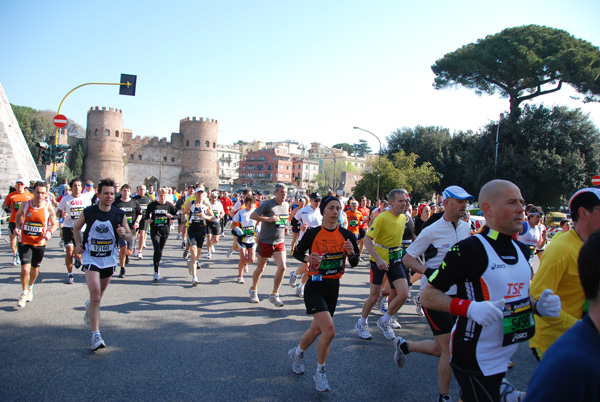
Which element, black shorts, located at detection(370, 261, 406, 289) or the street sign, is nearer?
black shorts, located at detection(370, 261, 406, 289)

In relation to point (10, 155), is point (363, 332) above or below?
below

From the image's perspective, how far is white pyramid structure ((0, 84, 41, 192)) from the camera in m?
22.1

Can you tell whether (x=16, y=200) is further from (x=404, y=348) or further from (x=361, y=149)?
(x=361, y=149)

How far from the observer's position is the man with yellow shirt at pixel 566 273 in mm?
2662

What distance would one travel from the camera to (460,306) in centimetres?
243

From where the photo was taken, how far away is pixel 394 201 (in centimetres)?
585

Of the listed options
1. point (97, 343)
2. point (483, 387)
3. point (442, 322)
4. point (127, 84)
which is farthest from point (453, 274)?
point (127, 84)

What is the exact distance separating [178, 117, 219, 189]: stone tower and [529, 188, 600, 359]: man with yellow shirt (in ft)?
255

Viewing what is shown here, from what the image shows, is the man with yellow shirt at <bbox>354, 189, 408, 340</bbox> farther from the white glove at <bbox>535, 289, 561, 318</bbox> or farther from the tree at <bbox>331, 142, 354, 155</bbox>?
the tree at <bbox>331, 142, 354, 155</bbox>

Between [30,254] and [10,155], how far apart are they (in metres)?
19.4

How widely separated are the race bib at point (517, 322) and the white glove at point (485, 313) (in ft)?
0.78

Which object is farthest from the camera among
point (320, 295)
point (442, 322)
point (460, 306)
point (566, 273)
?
point (320, 295)

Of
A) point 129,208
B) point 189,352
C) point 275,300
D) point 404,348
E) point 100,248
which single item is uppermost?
point 129,208

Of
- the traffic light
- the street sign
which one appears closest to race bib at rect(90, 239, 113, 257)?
the traffic light
